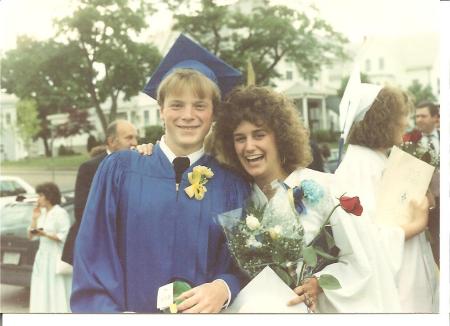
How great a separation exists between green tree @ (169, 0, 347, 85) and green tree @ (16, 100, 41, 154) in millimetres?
1069

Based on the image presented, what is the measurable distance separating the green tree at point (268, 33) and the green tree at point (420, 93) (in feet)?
1.57

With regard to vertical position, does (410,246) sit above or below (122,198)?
below

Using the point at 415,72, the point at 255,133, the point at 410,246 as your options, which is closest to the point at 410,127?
the point at 415,72

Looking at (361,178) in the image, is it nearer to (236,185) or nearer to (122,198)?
(236,185)

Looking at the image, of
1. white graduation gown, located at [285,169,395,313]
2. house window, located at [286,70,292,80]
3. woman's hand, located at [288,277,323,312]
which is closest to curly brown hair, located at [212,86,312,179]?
white graduation gown, located at [285,169,395,313]

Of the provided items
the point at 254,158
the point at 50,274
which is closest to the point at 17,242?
the point at 50,274

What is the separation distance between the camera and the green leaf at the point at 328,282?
314 centimetres

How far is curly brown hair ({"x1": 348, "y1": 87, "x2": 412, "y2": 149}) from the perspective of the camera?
10.8 feet

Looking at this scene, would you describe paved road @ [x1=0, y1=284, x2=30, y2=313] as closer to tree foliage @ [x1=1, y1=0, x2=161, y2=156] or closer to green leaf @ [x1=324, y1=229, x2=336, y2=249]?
tree foliage @ [x1=1, y1=0, x2=161, y2=156]

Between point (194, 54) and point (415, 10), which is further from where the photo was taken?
point (415, 10)

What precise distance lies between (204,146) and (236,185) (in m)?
0.29

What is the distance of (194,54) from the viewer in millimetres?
3199

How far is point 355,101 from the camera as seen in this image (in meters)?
3.35

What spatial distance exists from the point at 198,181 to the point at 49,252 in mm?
1178
